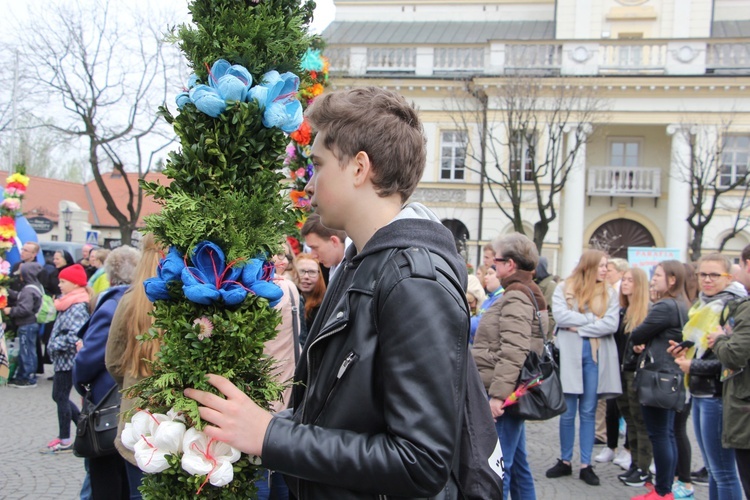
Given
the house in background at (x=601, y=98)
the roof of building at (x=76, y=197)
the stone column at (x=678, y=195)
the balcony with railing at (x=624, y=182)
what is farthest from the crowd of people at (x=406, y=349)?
the roof of building at (x=76, y=197)

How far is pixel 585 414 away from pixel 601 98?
2181 centimetres

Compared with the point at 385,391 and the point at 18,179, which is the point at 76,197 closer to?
the point at 18,179

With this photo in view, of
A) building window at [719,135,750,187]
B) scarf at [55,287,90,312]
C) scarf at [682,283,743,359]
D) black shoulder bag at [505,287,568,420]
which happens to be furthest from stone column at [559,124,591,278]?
black shoulder bag at [505,287,568,420]

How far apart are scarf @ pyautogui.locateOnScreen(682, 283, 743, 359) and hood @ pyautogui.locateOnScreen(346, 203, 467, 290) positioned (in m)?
3.82

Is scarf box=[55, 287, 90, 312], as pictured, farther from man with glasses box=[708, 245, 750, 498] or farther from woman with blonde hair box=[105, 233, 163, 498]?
man with glasses box=[708, 245, 750, 498]

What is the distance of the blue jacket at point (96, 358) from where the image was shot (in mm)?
4328

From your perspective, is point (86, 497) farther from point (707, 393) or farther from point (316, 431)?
point (707, 393)

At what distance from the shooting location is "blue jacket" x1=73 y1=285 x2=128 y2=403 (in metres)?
4.33

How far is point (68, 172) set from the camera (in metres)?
70.2

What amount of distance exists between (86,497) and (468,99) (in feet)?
81.3

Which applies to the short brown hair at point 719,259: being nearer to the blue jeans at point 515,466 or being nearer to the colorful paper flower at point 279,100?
the blue jeans at point 515,466

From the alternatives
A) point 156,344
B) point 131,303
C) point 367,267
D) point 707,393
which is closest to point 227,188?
point 367,267

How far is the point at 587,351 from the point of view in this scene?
6586 mm

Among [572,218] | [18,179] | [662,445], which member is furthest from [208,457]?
[572,218]
